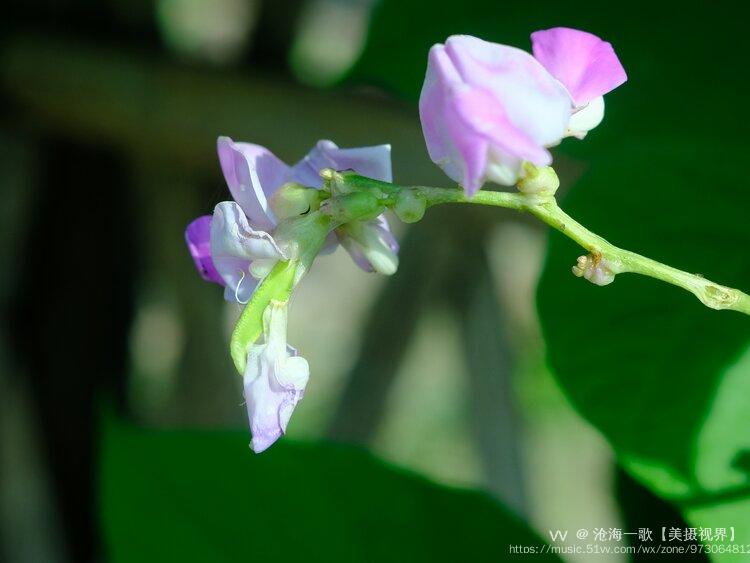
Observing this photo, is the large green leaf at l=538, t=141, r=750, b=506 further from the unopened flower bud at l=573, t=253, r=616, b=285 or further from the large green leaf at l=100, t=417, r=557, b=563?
the unopened flower bud at l=573, t=253, r=616, b=285

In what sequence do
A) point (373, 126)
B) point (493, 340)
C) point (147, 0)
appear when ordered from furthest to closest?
point (493, 340) < point (147, 0) < point (373, 126)

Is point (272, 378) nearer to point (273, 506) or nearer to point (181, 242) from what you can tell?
point (273, 506)

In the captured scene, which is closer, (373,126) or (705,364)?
(705,364)

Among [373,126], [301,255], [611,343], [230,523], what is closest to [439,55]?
[301,255]

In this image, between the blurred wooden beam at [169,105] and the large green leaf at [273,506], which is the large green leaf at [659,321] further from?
the blurred wooden beam at [169,105]

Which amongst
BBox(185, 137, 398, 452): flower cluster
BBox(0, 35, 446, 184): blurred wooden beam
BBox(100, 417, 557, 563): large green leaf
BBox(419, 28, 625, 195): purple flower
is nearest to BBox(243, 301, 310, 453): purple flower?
BBox(185, 137, 398, 452): flower cluster

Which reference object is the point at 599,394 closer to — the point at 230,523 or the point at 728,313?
the point at 728,313

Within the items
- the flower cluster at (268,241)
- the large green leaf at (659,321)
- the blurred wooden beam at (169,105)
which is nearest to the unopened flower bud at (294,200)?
the flower cluster at (268,241)

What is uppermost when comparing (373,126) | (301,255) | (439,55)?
(439,55)
